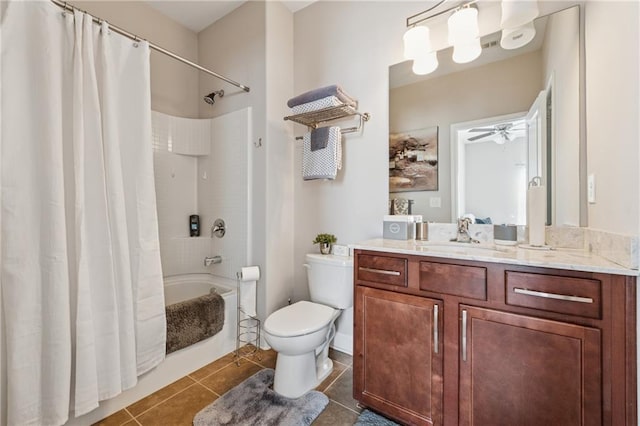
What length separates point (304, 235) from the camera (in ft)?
7.24

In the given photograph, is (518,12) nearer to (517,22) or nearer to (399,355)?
(517,22)

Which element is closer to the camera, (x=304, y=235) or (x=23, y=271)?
(x=23, y=271)

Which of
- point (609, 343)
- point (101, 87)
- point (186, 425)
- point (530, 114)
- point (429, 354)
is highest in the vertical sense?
point (101, 87)

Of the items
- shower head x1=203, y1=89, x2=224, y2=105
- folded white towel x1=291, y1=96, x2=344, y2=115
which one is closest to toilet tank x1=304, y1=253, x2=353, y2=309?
folded white towel x1=291, y1=96, x2=344, y2=115

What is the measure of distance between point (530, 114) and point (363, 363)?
1.55 metres

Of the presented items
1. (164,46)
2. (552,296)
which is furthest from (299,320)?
(164,46)

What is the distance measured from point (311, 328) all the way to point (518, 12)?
76.3 inches

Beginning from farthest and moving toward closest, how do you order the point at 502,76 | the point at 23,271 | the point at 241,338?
the point at 241,338 → the point at 502,76 → the point at 23,271

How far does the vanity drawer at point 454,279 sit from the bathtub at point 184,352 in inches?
56.1

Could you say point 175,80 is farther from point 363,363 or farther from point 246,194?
point 363,363

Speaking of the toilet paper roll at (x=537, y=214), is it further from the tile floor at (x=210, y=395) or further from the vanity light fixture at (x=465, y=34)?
the tile floor at (x=210, y=395)

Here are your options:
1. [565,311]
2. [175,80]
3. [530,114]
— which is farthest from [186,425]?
[175,80]

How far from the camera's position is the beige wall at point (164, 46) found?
210 centimetres

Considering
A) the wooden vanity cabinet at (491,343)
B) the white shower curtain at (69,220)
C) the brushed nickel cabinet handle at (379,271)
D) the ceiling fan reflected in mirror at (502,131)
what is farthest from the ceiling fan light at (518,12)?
the white shower curtain at (69,220)
